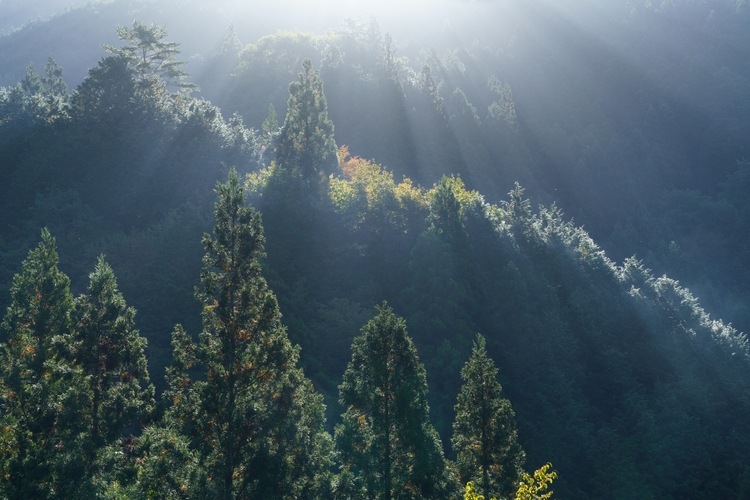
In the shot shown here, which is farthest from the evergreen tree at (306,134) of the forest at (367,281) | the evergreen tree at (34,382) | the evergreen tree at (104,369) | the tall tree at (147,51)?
the evergreen tree at (104,369)

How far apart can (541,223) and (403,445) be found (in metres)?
27.2

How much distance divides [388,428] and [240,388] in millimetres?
5444

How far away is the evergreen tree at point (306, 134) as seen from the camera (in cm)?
3816

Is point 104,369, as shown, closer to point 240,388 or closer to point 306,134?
point 240,388

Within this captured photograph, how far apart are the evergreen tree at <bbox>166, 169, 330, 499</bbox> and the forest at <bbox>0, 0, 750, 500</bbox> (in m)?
0.08

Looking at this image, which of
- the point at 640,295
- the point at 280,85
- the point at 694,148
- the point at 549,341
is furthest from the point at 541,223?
the point at 694,148

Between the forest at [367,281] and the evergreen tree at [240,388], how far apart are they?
8 cm

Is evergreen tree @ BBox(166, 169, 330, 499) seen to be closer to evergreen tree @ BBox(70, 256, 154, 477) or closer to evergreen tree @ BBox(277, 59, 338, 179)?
evergreen tree @ BBox(70, 256, 154, 477)

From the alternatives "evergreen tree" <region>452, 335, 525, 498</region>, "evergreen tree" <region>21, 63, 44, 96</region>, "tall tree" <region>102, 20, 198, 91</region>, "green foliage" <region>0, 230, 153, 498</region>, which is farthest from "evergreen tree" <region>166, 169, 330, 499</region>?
"evergreen tree" <region>21, 63, 44, 96</region>

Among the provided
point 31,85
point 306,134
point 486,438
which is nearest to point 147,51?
point 306,134

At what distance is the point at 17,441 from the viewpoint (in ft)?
44.6

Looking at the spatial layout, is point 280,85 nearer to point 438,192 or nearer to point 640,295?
point 438,192

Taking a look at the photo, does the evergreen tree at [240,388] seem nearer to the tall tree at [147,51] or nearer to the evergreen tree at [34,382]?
the evergreen tree at [34,382]

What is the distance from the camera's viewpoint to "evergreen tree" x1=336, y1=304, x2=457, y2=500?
1603 cm
